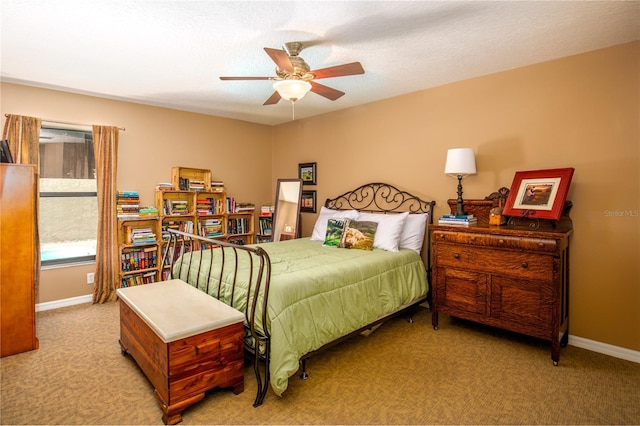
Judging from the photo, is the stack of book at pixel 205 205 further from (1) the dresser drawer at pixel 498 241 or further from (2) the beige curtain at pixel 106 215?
(1) the dresser drawer at pixel 498 241

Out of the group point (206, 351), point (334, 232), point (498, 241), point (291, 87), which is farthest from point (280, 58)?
point (498, 241)

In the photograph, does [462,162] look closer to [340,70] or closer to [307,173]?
[340,70]

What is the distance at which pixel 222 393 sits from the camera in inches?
87.3

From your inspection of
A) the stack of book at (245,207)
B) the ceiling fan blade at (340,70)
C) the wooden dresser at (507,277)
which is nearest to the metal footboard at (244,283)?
the ceiling fan blade at (340,70)

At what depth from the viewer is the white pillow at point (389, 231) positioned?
3.52 meters

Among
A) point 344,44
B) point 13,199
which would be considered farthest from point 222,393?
point 344,44

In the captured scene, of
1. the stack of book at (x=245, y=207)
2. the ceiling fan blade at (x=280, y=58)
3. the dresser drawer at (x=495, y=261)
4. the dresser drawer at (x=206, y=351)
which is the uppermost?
the ceiling fan blade at (x=280, y=58)

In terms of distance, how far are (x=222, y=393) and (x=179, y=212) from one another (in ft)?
9.56

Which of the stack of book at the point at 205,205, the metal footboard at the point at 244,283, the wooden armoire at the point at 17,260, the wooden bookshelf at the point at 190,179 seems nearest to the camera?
the metal footboard at the point at 244,283

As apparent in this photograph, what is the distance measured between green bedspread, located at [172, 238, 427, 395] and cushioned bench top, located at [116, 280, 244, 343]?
188 mm

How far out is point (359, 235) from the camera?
3580 millimetres

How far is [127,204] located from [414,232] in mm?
3514

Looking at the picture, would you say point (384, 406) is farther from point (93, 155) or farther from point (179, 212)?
point (93, 155)

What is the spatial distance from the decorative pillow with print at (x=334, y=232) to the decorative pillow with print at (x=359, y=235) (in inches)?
3.6
